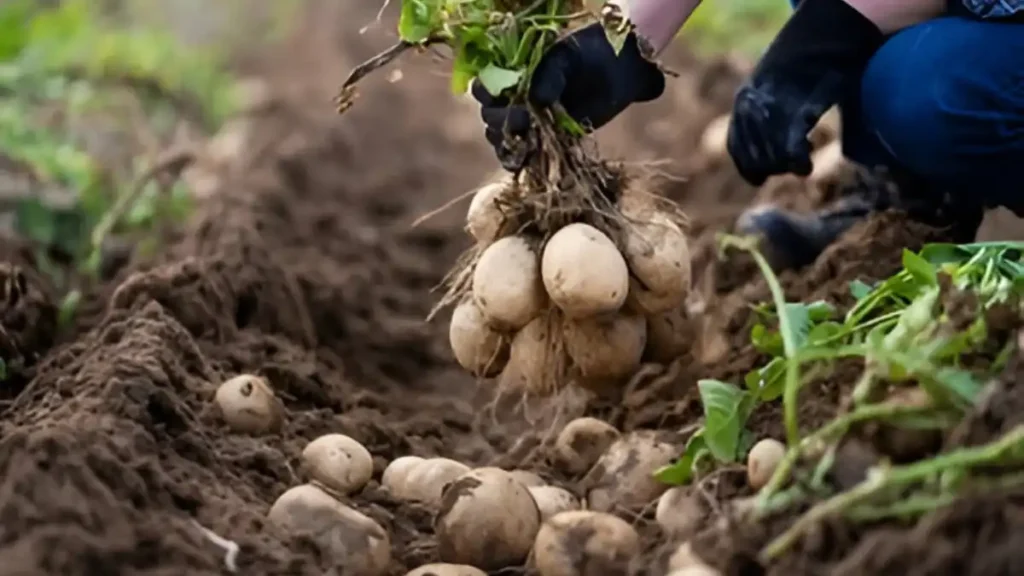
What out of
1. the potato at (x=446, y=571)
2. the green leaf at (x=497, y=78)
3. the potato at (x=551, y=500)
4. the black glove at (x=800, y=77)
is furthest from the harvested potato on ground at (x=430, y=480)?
the black glove at (x=800, y=77)

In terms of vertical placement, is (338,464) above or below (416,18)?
below

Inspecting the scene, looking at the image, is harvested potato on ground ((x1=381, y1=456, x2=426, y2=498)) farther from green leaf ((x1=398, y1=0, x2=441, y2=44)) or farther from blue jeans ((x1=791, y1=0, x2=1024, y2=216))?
blue jeans ((x1=791, y1=0, x2=1024, y2=216))

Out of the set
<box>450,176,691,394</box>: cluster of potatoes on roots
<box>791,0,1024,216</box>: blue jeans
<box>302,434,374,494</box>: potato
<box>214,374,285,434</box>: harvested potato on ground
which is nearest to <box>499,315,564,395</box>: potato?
<box>450,176,691,394</box>: cluster of potatoes on roots

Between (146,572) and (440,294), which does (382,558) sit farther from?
(440,294)

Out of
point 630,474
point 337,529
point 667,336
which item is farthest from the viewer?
point 667,336

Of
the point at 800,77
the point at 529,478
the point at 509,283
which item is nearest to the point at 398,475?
the point at 529,478

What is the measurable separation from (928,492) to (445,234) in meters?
1.92

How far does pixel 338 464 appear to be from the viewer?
1.66 metres

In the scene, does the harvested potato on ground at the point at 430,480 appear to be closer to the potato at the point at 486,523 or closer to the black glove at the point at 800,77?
the potato at the point at 486,523

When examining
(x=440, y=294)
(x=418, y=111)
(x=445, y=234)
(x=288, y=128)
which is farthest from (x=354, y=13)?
Answer: (x=440, y=294)

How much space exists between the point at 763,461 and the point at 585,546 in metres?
0.20

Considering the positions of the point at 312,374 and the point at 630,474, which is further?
the point at 312,374

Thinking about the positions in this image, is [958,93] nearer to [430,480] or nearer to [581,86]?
[581,86]

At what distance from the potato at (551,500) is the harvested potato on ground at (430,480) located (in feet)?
0.40
